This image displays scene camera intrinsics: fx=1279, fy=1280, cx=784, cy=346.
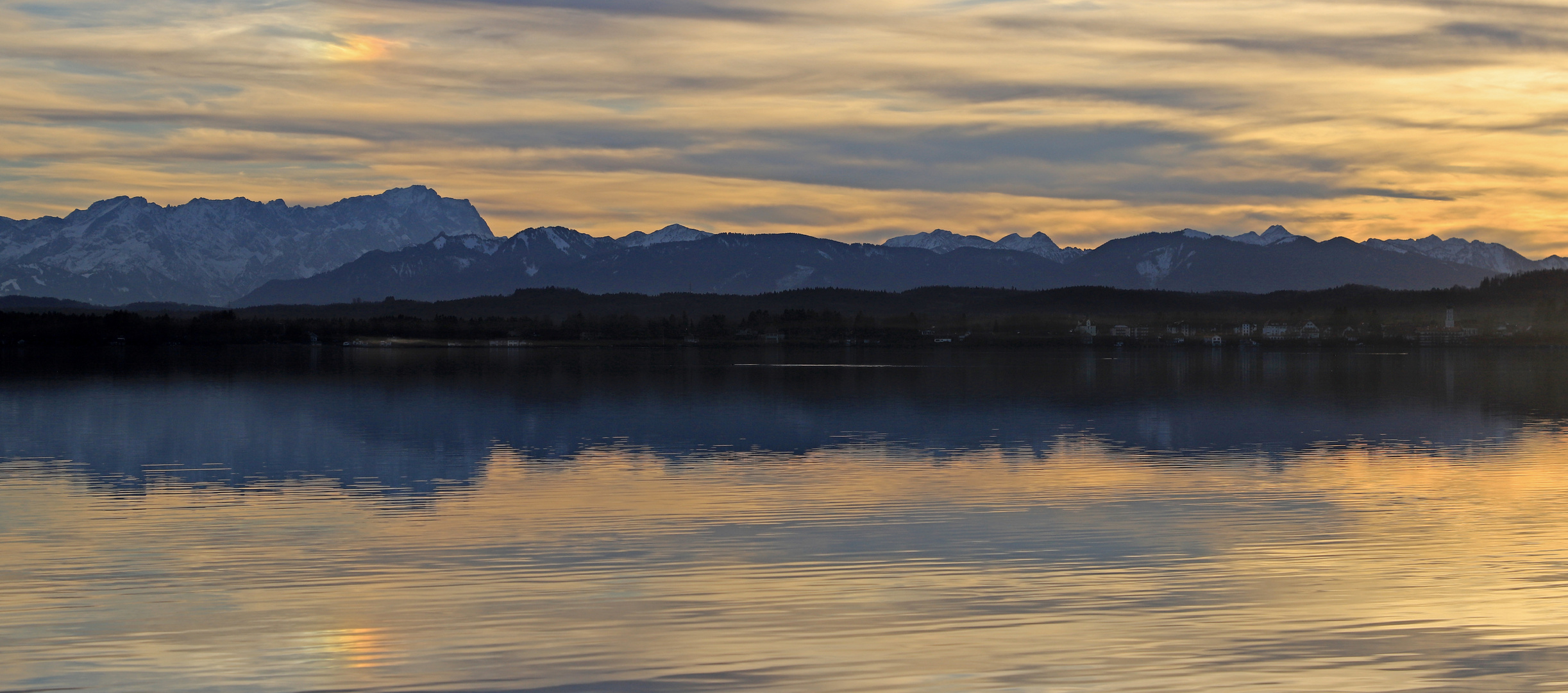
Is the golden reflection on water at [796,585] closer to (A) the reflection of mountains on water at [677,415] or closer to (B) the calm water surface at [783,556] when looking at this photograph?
(B) the calm water surface at [783,556]

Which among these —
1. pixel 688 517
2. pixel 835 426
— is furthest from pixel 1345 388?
pixel 688 517

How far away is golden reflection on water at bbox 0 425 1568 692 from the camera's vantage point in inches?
658

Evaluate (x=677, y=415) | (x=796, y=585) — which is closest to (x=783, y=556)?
(x=796, y=585)

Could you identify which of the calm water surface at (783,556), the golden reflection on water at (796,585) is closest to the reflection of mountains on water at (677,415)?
Answer: the calm water surface at (783,556)

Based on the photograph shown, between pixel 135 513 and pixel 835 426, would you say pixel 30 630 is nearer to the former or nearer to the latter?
pixel 135 513

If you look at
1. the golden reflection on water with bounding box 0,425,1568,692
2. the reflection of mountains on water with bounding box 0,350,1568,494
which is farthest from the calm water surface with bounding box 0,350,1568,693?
the reflection of mountains on water with bounding box 0,350,1568,494

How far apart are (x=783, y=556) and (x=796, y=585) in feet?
9.31

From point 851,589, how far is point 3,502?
76.7ft

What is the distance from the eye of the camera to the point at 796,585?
2175cm

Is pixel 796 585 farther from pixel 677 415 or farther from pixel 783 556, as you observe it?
pixel 677 415

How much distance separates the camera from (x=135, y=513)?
1196 inches

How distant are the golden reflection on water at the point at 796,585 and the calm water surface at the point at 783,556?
9 centimetres

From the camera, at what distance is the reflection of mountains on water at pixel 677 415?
45.7 metres

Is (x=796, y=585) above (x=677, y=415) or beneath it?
Result: above
